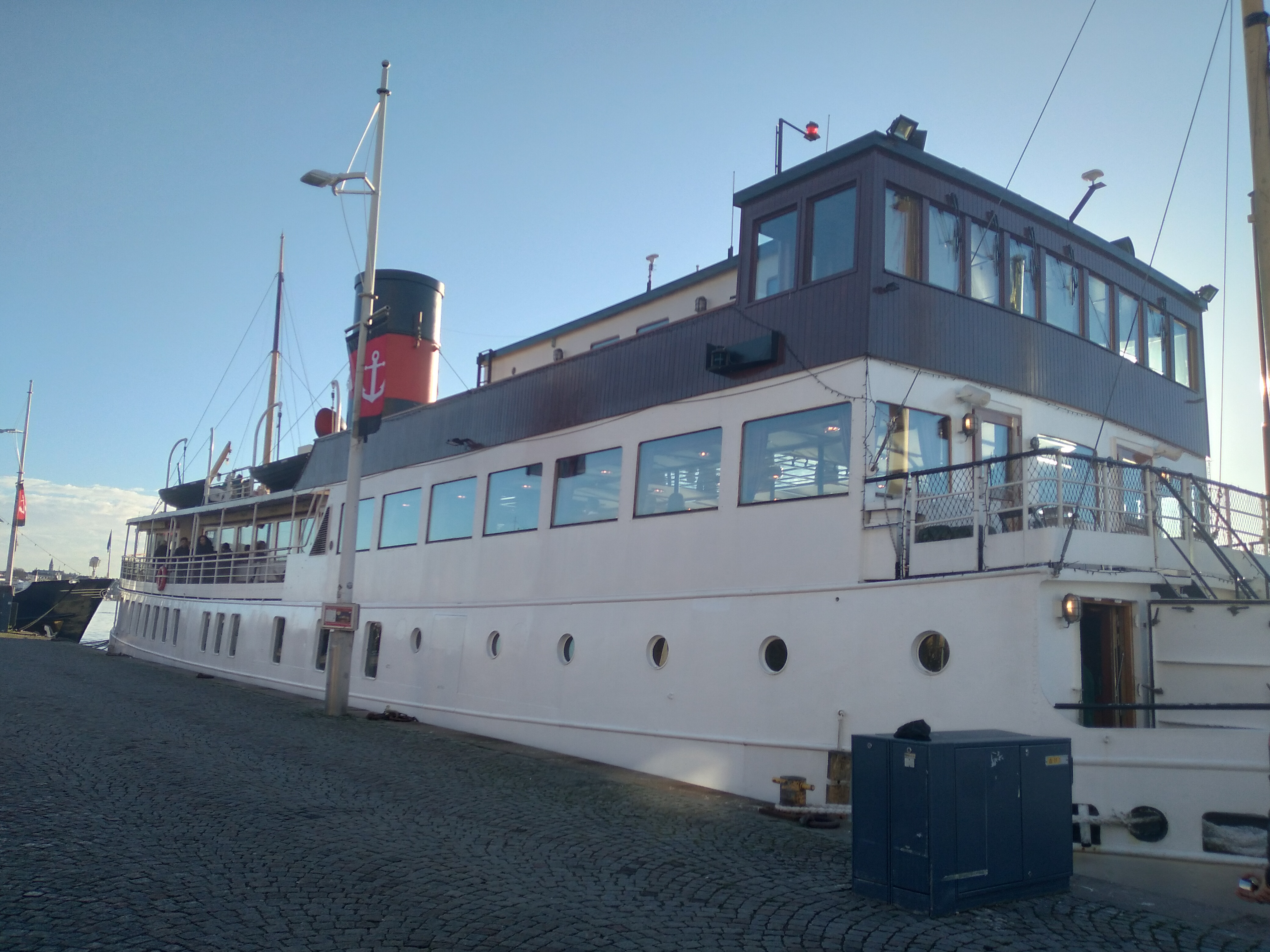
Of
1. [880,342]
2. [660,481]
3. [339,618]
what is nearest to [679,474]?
[660,481]

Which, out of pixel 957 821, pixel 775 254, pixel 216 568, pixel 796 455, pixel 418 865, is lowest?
pixel 418 865

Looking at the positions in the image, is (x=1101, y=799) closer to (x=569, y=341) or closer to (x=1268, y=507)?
(x=1268, y=507)

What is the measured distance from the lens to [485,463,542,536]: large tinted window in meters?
16.1

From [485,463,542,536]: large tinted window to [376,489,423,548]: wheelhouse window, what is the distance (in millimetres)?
2593

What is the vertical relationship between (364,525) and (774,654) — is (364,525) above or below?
above

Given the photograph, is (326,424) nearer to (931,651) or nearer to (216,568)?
(216,568)

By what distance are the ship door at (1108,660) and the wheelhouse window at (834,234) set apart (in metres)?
4.58

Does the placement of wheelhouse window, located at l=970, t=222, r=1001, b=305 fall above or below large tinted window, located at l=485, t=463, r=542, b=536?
above

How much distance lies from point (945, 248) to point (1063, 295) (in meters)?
2.39

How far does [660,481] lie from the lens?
44.7 ft

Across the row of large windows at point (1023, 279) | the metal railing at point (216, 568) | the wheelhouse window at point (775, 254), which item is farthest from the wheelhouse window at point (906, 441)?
the metal railing at point (216, 568)

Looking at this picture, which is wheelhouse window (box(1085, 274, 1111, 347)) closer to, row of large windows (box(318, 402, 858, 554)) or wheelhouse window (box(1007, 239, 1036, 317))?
wheelhouse window (box(1007, 239, 1036, 317))

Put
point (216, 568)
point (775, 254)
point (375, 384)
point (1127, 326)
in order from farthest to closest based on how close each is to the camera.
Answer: point (216, 568), point (375, 384), point (1127, 326), point (775, 254)

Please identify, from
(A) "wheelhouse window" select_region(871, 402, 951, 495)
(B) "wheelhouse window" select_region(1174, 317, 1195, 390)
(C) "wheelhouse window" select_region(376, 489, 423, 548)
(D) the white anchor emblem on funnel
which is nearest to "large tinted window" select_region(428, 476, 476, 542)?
(C) "wheelhouse window" select_region(376, 489, 423, 548)
